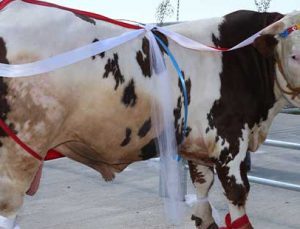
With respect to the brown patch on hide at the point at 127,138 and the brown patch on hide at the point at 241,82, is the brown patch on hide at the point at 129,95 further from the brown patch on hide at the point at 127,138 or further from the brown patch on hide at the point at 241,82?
the brown patch on hide at the point at 241,82

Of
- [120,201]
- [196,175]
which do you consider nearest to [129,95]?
[196,175]

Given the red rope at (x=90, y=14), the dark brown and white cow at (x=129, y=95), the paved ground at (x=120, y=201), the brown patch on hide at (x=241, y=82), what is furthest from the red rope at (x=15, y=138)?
the paved ground at (x=120, y=201)

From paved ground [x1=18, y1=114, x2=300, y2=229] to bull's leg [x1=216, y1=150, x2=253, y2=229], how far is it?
4.50 feet

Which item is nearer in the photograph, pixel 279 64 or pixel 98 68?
pixel 98 68

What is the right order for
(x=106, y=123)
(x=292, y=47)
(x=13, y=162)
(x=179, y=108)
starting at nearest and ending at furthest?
(x=13, y=162), (x=106, y=123), (x=179, y=108), (x=292, y=47)

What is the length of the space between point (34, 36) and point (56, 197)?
3.53 meters

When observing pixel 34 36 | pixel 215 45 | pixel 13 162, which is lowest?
pixel 13 162

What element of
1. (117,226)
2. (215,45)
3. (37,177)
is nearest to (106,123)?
(37,177)

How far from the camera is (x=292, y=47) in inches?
132

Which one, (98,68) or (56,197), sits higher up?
(98,68)

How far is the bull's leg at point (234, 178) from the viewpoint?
3283mm

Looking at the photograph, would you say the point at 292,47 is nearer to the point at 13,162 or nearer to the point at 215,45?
the point at 215,45

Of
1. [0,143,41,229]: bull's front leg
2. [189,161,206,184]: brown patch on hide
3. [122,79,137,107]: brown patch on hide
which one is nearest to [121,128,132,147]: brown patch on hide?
[122,79,137,107]: brown patch on hide

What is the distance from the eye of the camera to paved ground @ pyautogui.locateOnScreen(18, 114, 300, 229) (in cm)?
516
